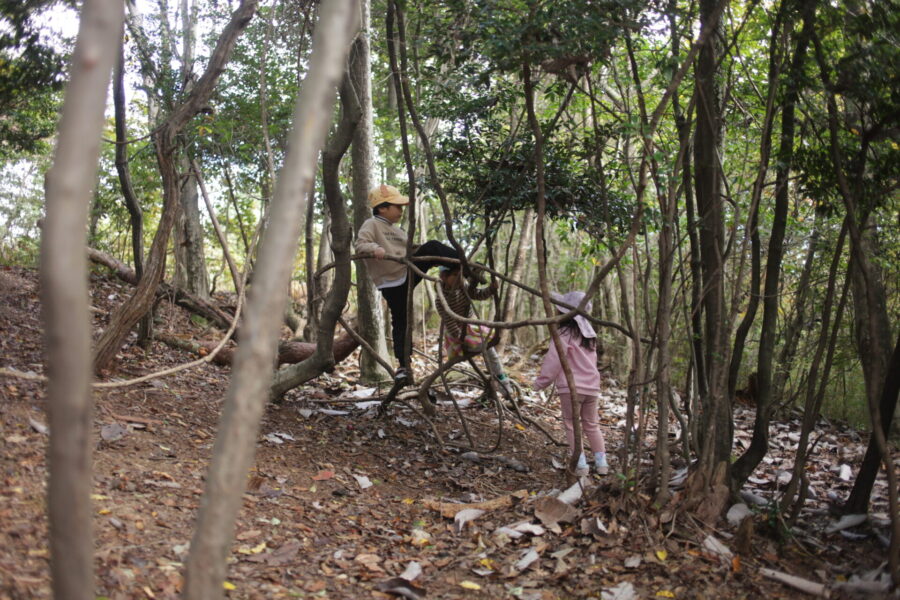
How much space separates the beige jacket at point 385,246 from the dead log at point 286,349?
44.6 inches

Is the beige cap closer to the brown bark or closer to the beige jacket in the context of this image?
the beige jacket

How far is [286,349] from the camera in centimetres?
777

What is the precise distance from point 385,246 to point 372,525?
2.54 m

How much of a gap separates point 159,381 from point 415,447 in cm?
240

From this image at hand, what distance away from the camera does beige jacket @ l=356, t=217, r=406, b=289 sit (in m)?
6.08

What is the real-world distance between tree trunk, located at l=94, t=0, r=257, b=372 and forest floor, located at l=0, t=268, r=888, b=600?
0.46 metres

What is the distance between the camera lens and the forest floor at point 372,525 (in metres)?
3.35

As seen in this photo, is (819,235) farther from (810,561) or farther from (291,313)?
(291,313)

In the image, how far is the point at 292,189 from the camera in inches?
68.7

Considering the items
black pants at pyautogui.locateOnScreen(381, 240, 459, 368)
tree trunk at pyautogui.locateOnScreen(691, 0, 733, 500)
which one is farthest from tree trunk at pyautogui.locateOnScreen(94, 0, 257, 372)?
tree trunk at pyautogui.locateOnScreen(691, 0, 733, 500)

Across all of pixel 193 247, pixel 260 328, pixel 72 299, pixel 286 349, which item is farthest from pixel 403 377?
pixel 193 247

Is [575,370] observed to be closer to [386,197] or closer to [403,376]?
[403,376]

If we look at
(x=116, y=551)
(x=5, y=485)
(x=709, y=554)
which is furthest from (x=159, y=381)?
(x=709, y=554)

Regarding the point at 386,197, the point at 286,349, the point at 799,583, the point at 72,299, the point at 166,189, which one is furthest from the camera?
the point at 286,349
